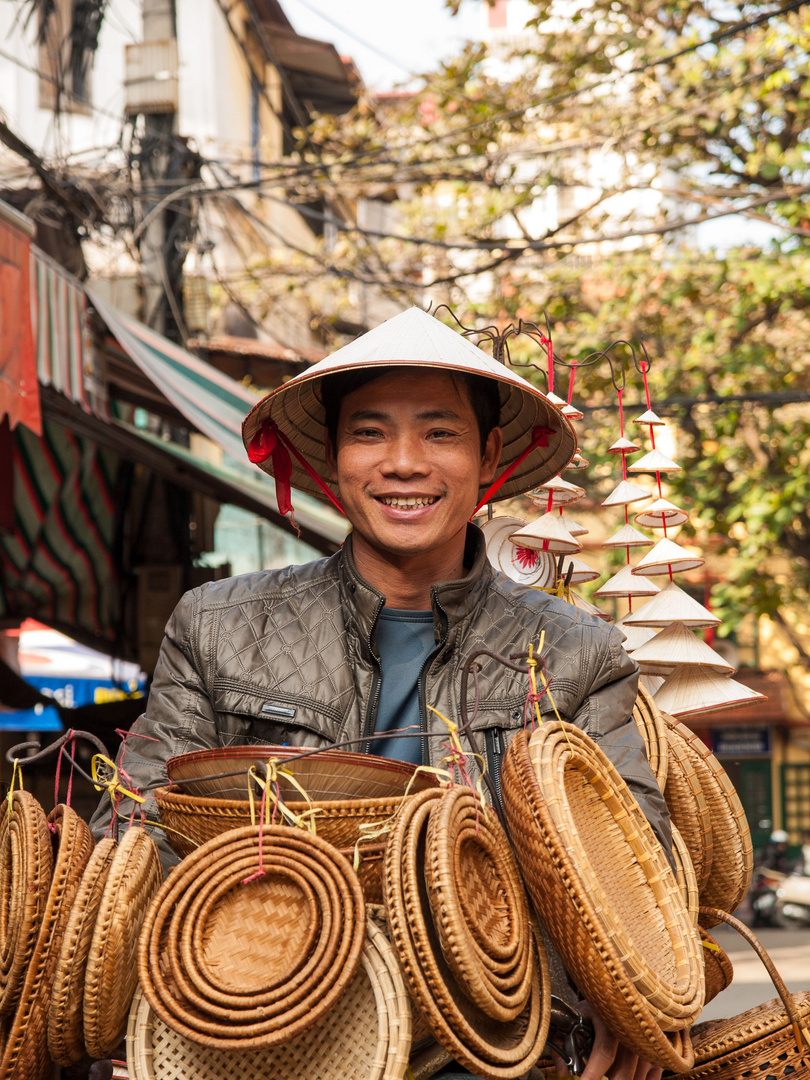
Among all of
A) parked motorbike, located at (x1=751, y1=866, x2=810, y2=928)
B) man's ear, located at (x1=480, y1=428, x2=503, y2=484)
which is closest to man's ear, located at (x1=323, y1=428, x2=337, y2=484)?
man's ear, located at (x1=480, y1=428, x2=503, y2=484)

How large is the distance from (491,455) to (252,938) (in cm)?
114

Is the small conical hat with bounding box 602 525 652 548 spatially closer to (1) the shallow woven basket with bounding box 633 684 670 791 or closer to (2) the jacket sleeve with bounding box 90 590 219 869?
(1) the shallow woven basket with bounding box 633 684 670 791

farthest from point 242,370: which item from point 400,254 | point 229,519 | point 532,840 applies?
point 532,840

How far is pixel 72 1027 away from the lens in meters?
1.47

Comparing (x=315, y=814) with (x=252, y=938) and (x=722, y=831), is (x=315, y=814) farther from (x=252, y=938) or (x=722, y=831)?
(x=722, y=831)

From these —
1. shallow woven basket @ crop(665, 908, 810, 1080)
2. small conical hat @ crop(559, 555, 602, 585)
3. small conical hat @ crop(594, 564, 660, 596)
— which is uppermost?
small conical hat @ crop(559, 555, 602, 585)

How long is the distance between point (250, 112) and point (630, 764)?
12.9 m

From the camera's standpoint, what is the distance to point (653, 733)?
7.40 ft

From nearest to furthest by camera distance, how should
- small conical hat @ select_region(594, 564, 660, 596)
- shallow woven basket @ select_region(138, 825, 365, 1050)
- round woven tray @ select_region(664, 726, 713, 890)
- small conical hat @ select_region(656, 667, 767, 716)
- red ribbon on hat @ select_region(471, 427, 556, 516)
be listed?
shallow woven basket @ select_region(138, 825, 365, 1050) → round woven tray @ select_region(664, 726, 713, 890) → red ribbon on hat @ select_region(471, 427, 556, 516) → small conical hat @ select_region(656, 667, 767, 716) → small conical hat @ select_region(594, 564, 660, 596)

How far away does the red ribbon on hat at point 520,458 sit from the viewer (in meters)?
2.35

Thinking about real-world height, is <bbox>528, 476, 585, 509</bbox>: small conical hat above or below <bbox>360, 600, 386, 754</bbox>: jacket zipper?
above

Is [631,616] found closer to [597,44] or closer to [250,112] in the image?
[597,44]

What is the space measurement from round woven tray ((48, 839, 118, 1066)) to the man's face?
82cm

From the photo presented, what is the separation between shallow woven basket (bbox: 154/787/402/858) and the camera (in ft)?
5.18
